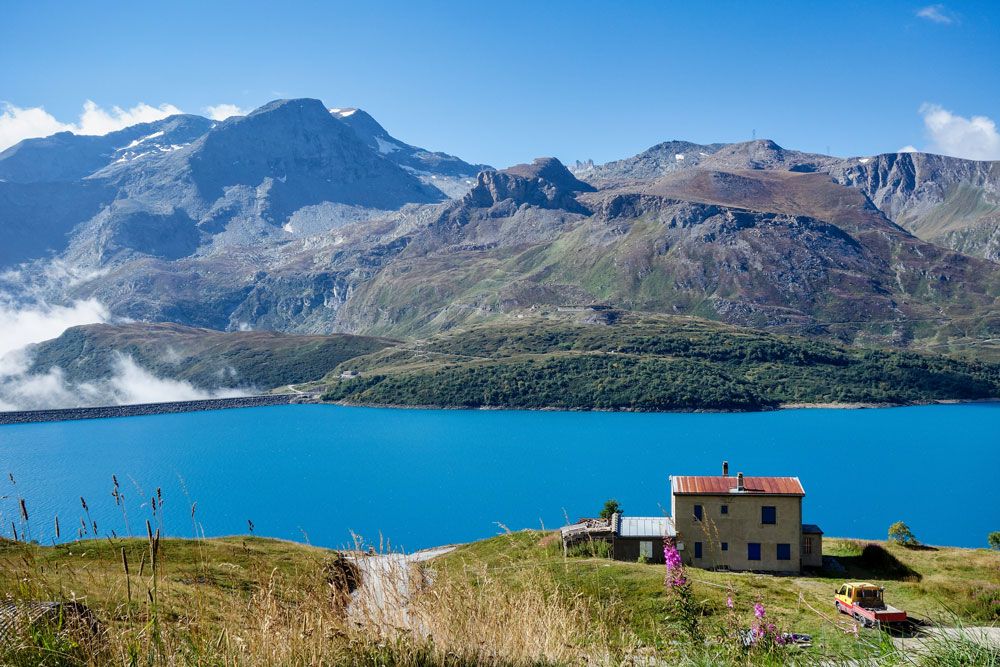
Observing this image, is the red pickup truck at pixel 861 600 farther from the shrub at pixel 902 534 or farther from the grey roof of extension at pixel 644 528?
the shrub at pixel 902 534

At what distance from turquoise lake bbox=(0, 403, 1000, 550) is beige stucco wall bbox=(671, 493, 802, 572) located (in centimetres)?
2652

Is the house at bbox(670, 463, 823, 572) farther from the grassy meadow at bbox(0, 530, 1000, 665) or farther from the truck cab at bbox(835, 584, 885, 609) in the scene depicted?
the grassy meadow at bbox(0, 530, 1000, 665)

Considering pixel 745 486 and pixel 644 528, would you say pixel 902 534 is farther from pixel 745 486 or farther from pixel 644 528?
pixel 644 528

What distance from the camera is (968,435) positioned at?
456 ft

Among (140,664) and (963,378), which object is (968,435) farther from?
(140,664)

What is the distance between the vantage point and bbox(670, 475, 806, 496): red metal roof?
36.2 metres

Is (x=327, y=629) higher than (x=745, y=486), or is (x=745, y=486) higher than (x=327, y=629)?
(x=327, y=629)

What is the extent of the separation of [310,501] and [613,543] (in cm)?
6522

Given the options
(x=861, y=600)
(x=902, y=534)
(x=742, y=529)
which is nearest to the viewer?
(x=861, y=600)

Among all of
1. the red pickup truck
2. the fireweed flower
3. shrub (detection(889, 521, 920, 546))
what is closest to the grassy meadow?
the fireweed flower

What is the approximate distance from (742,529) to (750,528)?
1.21 ft

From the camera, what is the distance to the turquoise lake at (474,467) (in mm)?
81688

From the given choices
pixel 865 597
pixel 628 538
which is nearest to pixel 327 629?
pixel 865 597

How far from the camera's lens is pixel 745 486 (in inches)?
1464
